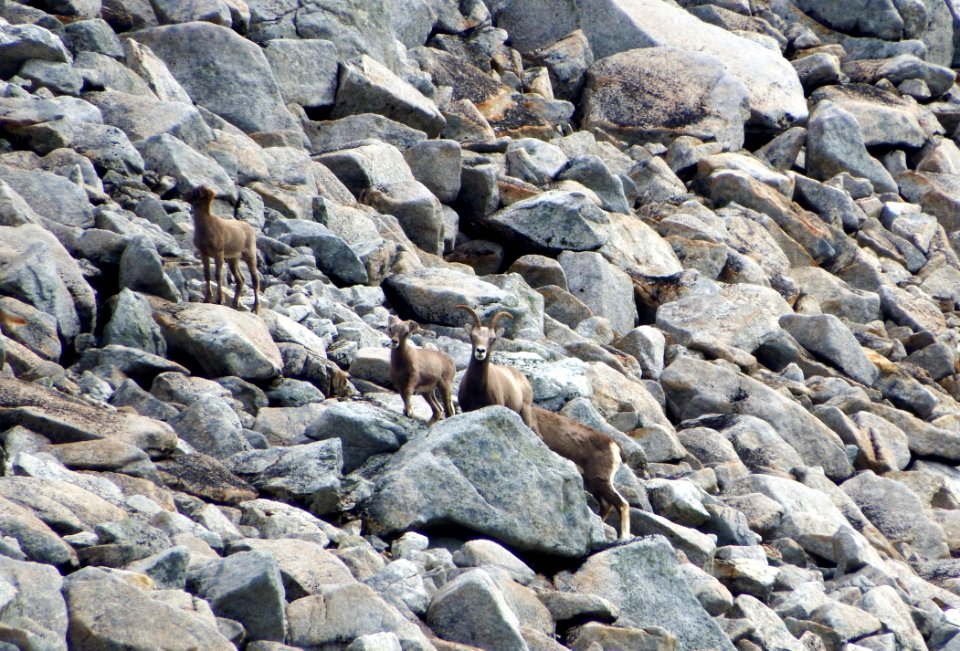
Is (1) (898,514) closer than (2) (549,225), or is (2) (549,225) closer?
(1) (898,514)

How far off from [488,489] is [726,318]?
40.8 ft

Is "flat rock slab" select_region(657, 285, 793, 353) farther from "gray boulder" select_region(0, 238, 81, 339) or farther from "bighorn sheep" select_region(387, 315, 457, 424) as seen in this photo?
"gray boulder" select_region(0, 238, 81, 339)

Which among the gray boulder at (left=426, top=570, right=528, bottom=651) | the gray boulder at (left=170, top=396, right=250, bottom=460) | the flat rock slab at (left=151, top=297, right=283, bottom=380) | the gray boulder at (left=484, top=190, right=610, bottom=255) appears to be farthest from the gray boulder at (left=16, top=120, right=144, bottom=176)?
the gray boulder at (left=426, top=570, right=528, bottom=651)

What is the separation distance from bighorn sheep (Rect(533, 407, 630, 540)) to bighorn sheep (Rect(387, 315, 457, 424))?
1.13 meters

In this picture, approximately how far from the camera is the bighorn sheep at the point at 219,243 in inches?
538

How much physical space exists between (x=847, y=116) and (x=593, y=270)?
46.5 ft

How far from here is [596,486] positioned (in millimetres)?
12398

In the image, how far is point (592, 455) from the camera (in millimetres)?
12516

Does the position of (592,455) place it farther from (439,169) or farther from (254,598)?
(439,169)

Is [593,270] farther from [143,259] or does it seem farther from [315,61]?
[143,259]

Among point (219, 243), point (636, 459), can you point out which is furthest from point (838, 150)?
point (219, 243)

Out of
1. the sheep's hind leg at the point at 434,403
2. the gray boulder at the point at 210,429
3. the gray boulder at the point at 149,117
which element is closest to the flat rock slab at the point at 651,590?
the sheep's hind leg at the point at 434,403

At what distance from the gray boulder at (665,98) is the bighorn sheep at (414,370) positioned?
18361 millimetres

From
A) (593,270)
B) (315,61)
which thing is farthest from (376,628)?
(315,61)
